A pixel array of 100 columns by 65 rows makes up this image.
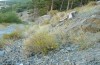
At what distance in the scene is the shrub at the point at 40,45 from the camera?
15.4m

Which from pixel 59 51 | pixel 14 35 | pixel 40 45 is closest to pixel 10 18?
pixel 14 35

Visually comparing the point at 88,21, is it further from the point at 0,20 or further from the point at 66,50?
the point at 0,20

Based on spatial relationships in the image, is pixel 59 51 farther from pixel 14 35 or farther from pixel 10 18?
pixel 10 18

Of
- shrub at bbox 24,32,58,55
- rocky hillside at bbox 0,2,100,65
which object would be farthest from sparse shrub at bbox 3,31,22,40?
shrub at bbox 24,32,58,55

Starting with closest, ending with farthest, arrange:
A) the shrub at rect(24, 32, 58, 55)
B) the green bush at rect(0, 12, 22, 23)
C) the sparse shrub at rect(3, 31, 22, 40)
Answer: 1. the shrub at rect(24, 32, 58, 55)
2. the sparse shrub at rect(3, 31, 22, 40)
3. the green bush at rect(0, 12, 22, 23)

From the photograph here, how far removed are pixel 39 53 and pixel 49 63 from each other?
7.03 ft

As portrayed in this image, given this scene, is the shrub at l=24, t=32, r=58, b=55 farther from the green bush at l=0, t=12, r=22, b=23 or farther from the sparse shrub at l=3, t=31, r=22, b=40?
the green bush at l=0, t=12, r=22, b=23

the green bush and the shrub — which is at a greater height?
the shrub

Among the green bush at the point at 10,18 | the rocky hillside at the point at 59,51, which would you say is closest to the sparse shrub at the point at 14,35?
the rocky hillside at the point at 59,51

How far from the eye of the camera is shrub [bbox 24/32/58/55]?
50.5 ft

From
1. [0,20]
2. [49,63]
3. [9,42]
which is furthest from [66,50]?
[0,20]

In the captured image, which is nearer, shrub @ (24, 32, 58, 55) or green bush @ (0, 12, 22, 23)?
shrub @ (24, 32, 58, 55)

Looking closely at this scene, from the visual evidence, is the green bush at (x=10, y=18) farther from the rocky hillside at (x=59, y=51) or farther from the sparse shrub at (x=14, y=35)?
the rocky hillside at (x=59, y=51)

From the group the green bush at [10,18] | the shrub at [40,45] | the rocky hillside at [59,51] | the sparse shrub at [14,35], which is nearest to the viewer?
the rocky hillside at [59,51]
